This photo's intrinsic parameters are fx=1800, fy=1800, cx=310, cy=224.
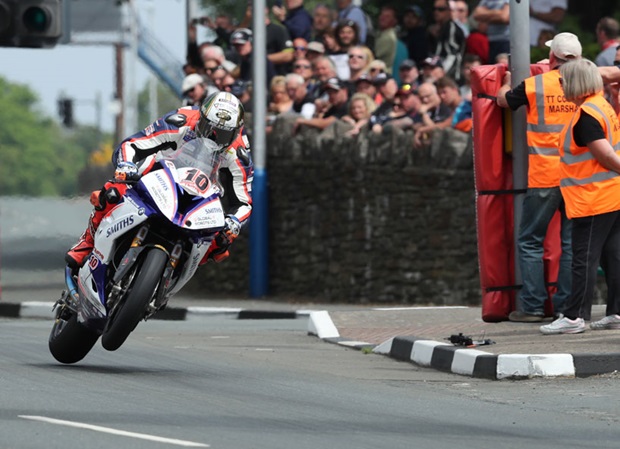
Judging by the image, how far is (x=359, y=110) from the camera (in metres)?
21.6

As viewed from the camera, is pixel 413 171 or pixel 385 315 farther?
pixel 413 171

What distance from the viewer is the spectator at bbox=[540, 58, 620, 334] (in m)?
12.8

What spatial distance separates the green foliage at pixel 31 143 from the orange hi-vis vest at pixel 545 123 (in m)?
63.0

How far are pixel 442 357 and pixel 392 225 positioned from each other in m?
9.41

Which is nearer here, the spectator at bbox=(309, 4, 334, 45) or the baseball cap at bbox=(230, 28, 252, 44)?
the spectator at bbox=(309, 4, 334, 45)

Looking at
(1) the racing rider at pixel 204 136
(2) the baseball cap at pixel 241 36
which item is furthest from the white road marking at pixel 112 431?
(2) the baseball cap at pixel 241 36

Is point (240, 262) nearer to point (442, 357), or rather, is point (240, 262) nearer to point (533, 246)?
point (533, 246)

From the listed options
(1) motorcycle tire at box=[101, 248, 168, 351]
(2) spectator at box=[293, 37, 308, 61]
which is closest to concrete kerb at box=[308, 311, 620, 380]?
(1) motorcycle tire at box=[101, 248, 168, 351]

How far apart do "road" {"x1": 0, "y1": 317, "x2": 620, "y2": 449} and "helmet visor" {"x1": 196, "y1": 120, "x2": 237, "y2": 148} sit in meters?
1.52

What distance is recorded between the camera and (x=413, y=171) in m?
21.2

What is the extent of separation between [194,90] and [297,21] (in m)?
1.76

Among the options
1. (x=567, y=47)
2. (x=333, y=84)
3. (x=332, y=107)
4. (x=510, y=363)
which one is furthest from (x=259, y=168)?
(x=510, y=363)

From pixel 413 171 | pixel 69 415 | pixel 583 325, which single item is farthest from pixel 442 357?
pixel 413 171

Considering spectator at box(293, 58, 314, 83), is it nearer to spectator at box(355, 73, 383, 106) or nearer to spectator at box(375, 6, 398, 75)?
spectator at box(375, 6, 398, 75)
